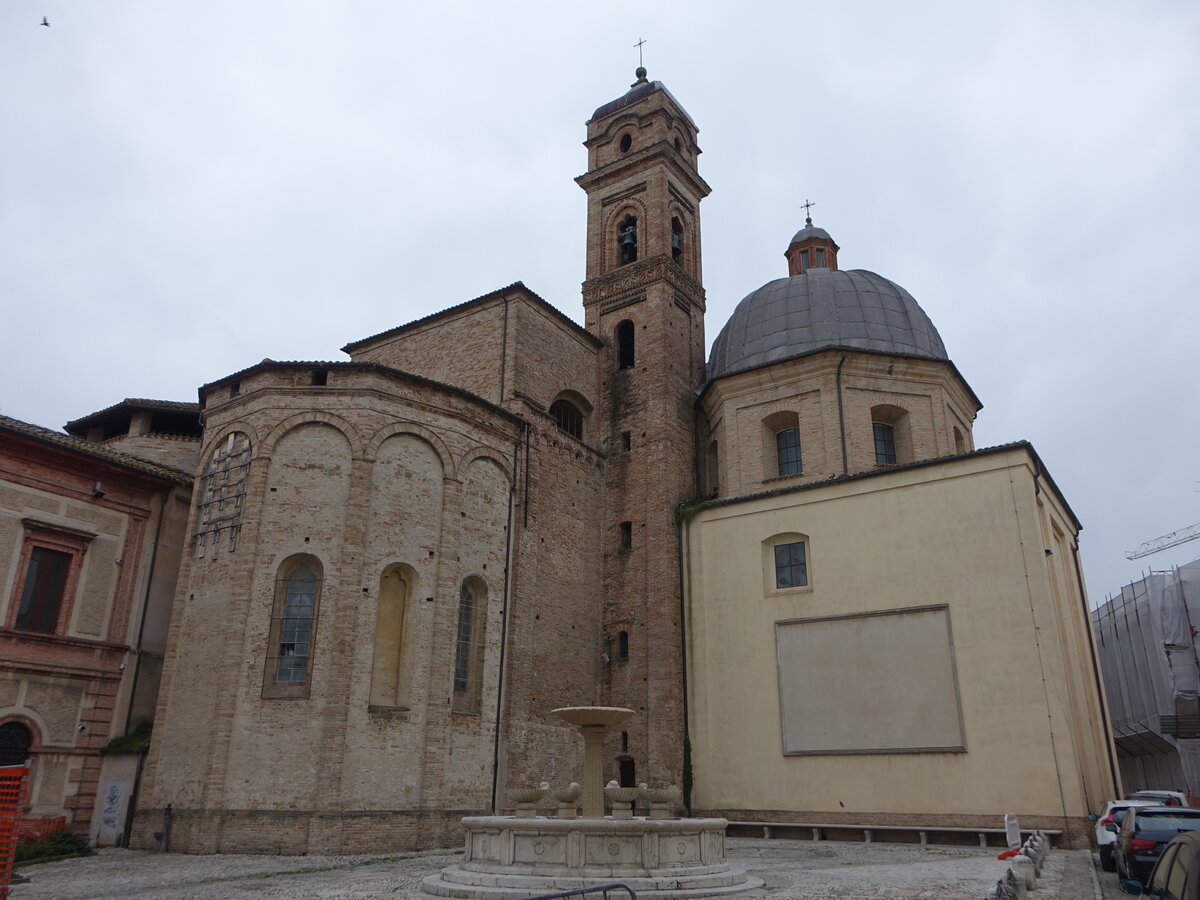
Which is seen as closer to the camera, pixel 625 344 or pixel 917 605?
pixel 917 605

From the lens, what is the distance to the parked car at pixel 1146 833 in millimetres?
11000

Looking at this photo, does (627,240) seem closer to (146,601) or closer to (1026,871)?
(146,601)

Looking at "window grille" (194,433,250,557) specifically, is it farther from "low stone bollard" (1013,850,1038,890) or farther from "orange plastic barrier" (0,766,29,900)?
"low stone bollard" (1013,850,1038,890)

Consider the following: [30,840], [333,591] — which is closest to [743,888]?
[333,591]

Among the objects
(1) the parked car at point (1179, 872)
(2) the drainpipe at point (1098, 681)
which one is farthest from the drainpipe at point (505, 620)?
(2) the drainpipe at point (1098, 681)

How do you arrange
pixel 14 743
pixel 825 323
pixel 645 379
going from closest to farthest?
pixel 14 743
pixel 645 379
pixel 825 323

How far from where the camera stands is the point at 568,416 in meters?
24.4

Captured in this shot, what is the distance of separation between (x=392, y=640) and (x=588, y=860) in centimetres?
761

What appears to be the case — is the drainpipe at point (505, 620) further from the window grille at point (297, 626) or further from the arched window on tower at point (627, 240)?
the arched window on tower at point (627, 240)

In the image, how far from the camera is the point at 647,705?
21156 mm

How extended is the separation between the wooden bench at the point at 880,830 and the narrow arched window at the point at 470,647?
5.68 meters

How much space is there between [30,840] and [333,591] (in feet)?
20.6

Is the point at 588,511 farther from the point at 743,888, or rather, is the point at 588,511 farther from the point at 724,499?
the point at 743,888

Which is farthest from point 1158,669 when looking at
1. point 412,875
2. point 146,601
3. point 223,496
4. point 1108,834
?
point 146,601
